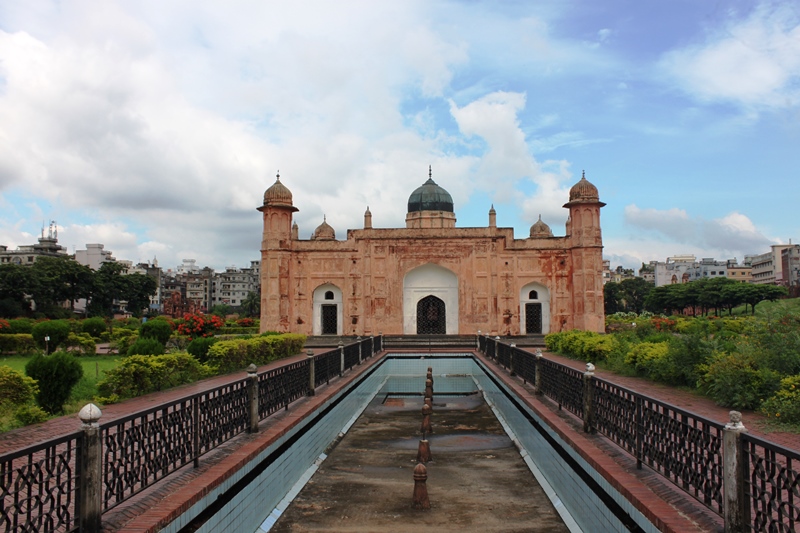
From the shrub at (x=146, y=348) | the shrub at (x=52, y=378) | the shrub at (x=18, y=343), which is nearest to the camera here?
the shrub at (x=52, y=378)

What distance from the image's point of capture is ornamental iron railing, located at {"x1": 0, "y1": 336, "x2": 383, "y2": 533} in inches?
120

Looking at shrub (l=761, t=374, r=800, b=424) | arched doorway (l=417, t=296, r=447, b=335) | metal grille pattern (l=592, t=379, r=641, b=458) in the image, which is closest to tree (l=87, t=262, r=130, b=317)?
arched doorway (l=417, t=296, r=447, b=335)

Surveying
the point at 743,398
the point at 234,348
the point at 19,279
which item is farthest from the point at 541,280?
the point at 19,279

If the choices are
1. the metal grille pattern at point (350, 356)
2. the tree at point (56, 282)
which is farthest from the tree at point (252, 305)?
the metal grille pattern at point (350, 356)

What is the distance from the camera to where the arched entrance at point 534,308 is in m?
27.0

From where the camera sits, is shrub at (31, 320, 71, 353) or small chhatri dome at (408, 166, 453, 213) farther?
small chhatri dome at (408, 166, 453, 213)

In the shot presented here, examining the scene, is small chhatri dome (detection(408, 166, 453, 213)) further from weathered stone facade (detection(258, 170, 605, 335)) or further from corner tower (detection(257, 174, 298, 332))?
corner tower (detection(257, 174, 298, 332))

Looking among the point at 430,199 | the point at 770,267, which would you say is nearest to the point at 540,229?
the point at 430,199

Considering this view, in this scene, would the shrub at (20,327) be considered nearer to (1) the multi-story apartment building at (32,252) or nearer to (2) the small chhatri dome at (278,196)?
(2) the small chhatri dome at (278,196)

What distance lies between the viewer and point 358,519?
462 centimetres

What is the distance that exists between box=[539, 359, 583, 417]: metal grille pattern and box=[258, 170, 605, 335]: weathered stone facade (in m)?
17.3

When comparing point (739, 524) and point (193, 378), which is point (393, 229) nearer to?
point (193, 378)

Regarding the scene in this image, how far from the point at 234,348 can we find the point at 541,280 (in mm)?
16464

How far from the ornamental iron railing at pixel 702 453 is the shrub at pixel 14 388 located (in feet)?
21.6
